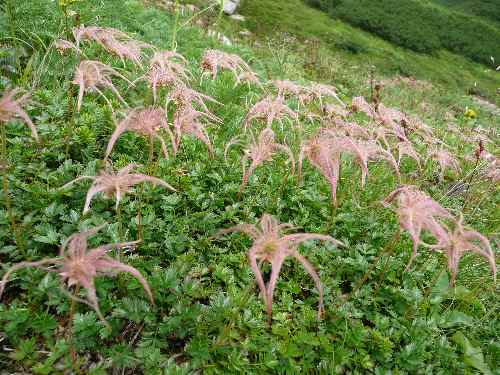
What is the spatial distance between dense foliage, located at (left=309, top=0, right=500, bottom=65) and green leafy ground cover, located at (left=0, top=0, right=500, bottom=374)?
34.1 meters

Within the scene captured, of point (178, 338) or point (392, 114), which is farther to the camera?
point (392, 114)

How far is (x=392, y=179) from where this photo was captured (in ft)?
14.9

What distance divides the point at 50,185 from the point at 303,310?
217cm

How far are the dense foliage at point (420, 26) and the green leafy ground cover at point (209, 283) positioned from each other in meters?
34.1

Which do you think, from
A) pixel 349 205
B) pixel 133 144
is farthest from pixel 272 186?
pixel 133 144

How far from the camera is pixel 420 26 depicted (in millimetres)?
36531

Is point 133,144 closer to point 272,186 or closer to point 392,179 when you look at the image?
point 272,186

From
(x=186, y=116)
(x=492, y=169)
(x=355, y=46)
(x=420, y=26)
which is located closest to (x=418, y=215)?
(x=186, y=116)

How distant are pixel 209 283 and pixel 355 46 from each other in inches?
1077

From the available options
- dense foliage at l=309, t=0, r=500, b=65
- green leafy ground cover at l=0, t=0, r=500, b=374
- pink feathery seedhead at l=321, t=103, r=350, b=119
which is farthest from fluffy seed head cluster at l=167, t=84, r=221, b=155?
dense foliage at l=309, t=0, r=500, b=65

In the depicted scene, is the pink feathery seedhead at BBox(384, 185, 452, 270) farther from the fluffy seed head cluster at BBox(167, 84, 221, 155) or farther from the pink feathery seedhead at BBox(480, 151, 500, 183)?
the pink feathery seedhead at BBox(480, 151, 500, 183)

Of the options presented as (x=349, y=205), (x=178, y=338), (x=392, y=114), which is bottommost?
(x=178, y=338)

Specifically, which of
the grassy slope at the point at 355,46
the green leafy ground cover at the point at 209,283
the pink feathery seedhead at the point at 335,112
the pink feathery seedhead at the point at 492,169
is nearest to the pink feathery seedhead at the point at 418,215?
the green leafy ground cover at the point at 209,283

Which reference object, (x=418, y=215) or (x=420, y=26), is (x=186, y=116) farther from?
(x=420, y=26)
